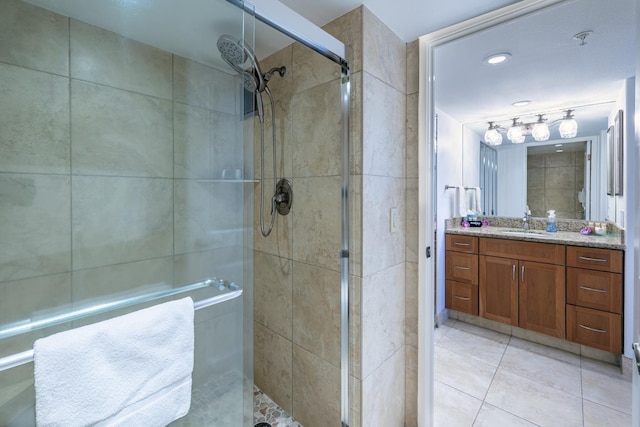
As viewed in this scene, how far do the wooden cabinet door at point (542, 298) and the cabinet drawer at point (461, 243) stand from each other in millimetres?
398

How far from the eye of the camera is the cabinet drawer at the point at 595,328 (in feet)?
6.82

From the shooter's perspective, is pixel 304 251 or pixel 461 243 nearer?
pixel 304 251

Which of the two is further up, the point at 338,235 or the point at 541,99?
the point at 541,99

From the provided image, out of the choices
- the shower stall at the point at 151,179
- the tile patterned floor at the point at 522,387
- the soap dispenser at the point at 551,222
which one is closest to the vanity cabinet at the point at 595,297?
the tile patterned floor at the point at 522,387

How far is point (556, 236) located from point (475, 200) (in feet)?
2.67

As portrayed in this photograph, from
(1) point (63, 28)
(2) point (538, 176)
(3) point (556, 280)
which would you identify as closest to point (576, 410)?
(3) point (556, 280)

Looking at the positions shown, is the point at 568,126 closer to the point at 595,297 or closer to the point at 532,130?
the point at 532,130

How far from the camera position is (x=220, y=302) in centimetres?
119

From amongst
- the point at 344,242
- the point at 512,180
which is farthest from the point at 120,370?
the point at 512,180

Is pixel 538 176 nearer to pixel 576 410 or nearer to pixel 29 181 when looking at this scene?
pixel 576 410

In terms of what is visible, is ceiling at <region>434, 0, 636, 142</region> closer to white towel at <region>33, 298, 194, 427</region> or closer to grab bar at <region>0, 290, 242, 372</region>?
grab bar at <region>0, 290, 242, 372</region>

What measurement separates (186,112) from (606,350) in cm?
331

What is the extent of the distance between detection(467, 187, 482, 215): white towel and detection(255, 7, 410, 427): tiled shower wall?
192 centimetres

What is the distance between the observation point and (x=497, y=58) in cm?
180
